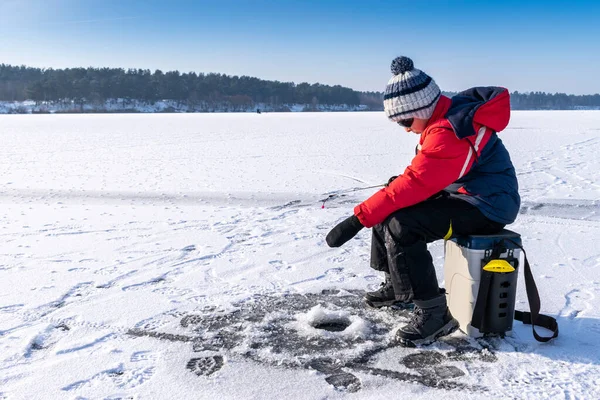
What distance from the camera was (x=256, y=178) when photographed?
901cm

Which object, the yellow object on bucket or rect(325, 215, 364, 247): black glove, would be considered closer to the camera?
the yellow object on bucket

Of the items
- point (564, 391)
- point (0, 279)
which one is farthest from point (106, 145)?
point (564, 391)

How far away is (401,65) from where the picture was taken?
2.61 m

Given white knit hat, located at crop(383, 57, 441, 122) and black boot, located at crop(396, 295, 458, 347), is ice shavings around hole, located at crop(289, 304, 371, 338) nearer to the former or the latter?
black boot, located at crop(396, 295, 458, 347)

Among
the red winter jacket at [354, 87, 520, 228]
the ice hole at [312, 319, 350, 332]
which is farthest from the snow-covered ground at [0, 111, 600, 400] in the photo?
the red winter jacket at [354, 87, 520, 228]

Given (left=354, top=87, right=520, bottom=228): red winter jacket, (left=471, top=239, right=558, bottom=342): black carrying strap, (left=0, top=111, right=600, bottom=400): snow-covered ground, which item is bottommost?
(left=0, top=111, right=600, bottom=400): snow-covered ground

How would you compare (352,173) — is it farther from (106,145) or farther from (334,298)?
(106,145)

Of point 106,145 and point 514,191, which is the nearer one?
point 514,191

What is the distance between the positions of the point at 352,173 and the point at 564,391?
7480mm

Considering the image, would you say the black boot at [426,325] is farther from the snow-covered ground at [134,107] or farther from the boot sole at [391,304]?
the snow-covered ground at [134,107]

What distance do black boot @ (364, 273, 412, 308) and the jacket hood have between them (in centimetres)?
104

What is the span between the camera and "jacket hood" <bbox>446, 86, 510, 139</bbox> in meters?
2.35

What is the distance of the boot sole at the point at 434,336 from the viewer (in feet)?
8.39

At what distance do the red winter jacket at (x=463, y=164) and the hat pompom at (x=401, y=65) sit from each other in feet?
0.76
